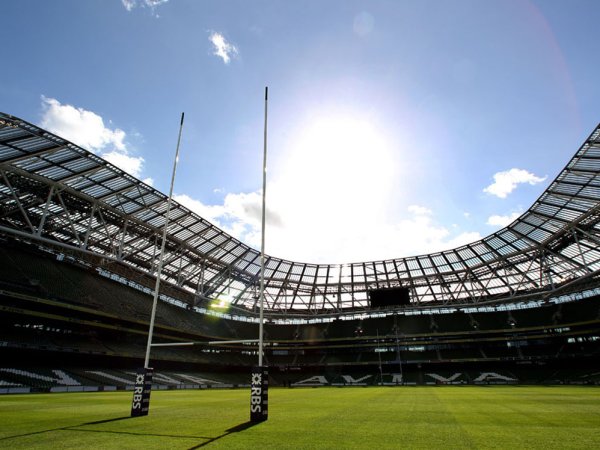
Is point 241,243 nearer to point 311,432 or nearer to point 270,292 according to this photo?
point 270,292

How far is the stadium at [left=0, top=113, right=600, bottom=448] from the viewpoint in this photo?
2947 centimetres

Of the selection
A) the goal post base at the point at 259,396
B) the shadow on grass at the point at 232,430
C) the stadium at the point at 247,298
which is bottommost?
the shadow on grass at the point at 232,430

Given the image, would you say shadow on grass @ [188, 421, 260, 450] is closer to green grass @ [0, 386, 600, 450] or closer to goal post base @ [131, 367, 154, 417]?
green grass @ [0, 386, 600, 450]

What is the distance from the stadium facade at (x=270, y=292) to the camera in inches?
1180

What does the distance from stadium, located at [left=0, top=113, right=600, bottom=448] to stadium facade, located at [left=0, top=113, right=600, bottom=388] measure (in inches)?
8.6

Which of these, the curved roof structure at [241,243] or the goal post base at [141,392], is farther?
the curved roof structure at [241,243]

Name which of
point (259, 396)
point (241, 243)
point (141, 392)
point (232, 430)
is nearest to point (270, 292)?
point (241, 243)

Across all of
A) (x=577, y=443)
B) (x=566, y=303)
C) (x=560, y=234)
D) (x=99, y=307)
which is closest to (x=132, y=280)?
(x=99, y=307)

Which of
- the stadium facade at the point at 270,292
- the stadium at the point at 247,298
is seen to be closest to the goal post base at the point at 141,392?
the stadium at the point at 247,298

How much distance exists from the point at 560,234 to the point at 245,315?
51193 millimetres

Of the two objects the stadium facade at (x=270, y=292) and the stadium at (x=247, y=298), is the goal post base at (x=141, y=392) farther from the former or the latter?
the stadium facade at (x=270, y=292)

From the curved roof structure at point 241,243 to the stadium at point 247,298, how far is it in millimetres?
200

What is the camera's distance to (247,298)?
55.6 metres

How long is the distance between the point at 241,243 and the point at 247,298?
13602 millimetres
